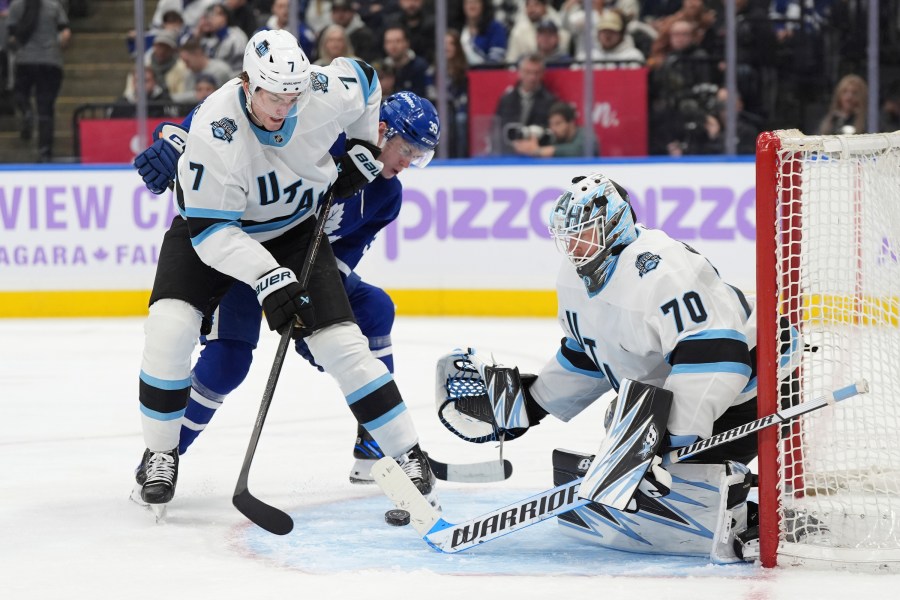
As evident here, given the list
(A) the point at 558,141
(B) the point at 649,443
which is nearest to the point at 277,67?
(B) the point at 649,443

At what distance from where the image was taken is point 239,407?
185 inches

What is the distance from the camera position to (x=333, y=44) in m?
7.19

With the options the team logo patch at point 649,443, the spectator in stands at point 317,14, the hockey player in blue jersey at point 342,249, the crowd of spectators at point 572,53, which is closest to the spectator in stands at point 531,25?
the crowd of spectators at point 572,53

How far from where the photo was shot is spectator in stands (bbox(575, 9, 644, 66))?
698 cm

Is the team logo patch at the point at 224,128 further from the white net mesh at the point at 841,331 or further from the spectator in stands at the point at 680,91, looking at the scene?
the spectator in stands at the point at 680,91

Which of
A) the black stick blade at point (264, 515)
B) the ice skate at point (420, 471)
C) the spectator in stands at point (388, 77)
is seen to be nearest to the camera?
the black stick blade at point (264, 515)

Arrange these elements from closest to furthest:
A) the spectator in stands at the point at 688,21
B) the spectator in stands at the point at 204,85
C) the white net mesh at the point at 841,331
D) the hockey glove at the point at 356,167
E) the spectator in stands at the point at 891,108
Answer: the white net mesh at the point at 841,331, the hockey glove at the point at 356,167, the spectator in stands at the point at 891,108, the spectator in stands at the point at 688,21, the spectator in stands at the point at 204,85

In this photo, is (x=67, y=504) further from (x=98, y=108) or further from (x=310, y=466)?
(x=98, y=108)

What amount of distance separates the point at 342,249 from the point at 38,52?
432 centimetres

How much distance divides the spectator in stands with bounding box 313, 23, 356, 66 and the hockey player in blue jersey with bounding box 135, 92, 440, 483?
3715 millimetres

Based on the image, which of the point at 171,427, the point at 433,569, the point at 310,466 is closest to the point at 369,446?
the point at 310,466

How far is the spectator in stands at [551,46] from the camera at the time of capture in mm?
7035

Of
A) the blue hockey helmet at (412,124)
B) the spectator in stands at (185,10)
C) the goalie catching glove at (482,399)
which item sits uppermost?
the spectator in stands at (185,10)

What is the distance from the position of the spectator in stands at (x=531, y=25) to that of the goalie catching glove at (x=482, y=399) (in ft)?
13.5
